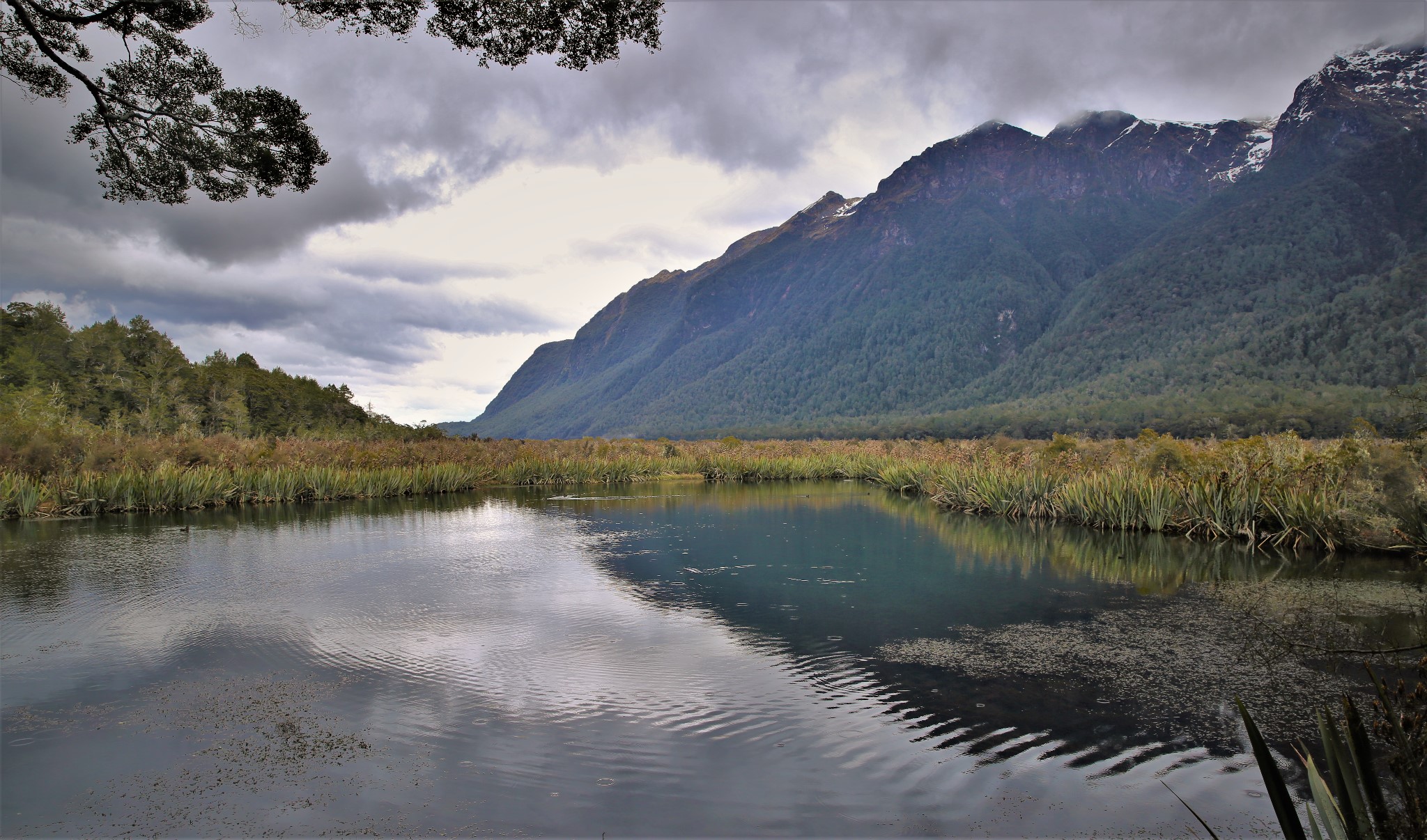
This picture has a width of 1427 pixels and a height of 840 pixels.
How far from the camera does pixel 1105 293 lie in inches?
3979

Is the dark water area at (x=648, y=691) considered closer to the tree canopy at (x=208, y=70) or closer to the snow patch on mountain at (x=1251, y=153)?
the tree canopy at (x=208, y=70)

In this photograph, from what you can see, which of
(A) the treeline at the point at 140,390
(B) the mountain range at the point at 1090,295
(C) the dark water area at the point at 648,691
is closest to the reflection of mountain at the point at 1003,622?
(C) the dark water area at the point at 648,691

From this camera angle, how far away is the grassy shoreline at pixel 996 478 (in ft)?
33.6

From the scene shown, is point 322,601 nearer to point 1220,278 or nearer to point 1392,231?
point 1220,278

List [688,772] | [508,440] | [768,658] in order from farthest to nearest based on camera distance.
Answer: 1. [508,440]
2. [768,658]
3. [688,772]

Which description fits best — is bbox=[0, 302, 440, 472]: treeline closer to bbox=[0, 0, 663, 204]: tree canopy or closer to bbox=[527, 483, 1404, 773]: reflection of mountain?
bbox=[0, 0, 663, 204]: tree canopy

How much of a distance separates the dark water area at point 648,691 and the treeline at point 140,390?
17.5 meters

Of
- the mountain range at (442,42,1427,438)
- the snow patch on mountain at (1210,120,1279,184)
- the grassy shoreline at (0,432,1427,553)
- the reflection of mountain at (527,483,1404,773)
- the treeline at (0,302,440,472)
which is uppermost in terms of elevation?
the snow patch on mountain at (1210,120,1279,184)

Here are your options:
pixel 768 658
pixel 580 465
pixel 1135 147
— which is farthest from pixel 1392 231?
pixel 768 658

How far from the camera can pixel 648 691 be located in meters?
5.13

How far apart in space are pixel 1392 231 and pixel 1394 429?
107 m

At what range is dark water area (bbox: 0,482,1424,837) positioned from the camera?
11.4 feet

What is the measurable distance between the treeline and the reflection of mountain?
64.6 ft

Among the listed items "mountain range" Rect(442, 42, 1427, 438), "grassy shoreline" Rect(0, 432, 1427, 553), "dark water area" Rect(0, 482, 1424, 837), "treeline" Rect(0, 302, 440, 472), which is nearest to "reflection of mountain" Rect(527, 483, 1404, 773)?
"dark water area" Rect(0, 482, 1424, 837)
